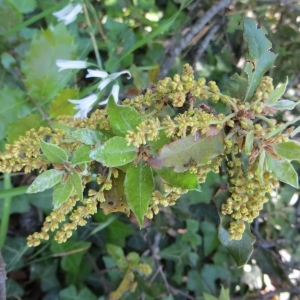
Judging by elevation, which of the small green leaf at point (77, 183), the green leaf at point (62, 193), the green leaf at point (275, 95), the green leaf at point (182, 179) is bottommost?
the green leaf at point (182, 179)

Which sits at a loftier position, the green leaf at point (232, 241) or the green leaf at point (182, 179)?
the green leaf at point (182, 179)

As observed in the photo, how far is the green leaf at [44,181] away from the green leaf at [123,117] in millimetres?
131

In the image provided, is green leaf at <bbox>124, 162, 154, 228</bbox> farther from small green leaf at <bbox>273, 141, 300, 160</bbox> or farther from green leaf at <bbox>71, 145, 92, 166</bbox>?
small green leaf at <bbox>273, 141, 300, 160</bbox>

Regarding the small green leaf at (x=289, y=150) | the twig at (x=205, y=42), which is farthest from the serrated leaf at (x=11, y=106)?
the small green leaf at (x=289, y=150)

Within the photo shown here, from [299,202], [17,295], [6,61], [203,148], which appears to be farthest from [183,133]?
[299,202]

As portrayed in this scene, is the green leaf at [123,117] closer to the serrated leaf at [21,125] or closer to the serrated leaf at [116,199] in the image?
the serrated leaf at [116,199]

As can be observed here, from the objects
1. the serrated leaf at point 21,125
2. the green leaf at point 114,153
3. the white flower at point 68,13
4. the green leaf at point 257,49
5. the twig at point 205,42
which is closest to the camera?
the green leaf at point 114,153

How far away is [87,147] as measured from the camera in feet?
1.63

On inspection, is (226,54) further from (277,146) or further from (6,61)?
(277,146)

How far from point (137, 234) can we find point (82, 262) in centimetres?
20

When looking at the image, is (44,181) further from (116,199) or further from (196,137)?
(196,137)

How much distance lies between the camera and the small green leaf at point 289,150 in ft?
1.53

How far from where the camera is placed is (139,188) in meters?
0.50

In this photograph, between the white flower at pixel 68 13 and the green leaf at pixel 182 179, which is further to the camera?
the white flower at pixel 68 13
